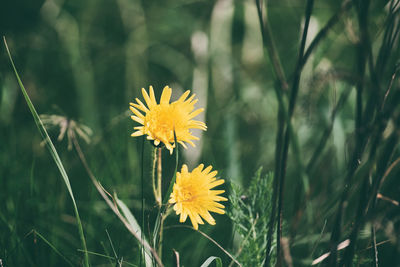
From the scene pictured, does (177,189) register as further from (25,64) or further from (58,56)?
(58,56)

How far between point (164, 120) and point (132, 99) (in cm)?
77

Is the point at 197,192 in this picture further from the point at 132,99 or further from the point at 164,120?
the point at 132,99

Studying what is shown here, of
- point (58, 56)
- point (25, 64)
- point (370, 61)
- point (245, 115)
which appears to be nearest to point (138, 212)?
point (245, 115)

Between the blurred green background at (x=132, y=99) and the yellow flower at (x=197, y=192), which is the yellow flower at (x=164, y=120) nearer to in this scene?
the yellow flower at (x=197, y=192)

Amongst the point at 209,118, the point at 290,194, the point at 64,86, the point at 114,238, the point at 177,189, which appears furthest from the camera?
the point at 64,86

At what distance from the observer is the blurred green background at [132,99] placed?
0.81 metres

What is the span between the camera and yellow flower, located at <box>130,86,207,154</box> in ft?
1.74

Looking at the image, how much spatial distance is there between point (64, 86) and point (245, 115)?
85 centimetres

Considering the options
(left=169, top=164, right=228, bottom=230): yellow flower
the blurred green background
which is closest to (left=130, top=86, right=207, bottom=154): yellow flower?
(left=169, top=164, right=228, bottom=230): yellow flower

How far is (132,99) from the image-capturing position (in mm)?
1289

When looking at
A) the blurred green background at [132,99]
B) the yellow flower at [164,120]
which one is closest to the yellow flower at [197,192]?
the yellow flower at [164,120]

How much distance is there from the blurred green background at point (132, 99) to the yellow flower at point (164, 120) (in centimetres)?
21

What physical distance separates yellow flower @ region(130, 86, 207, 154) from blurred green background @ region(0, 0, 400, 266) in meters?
0.21

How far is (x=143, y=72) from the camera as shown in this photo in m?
1.43
